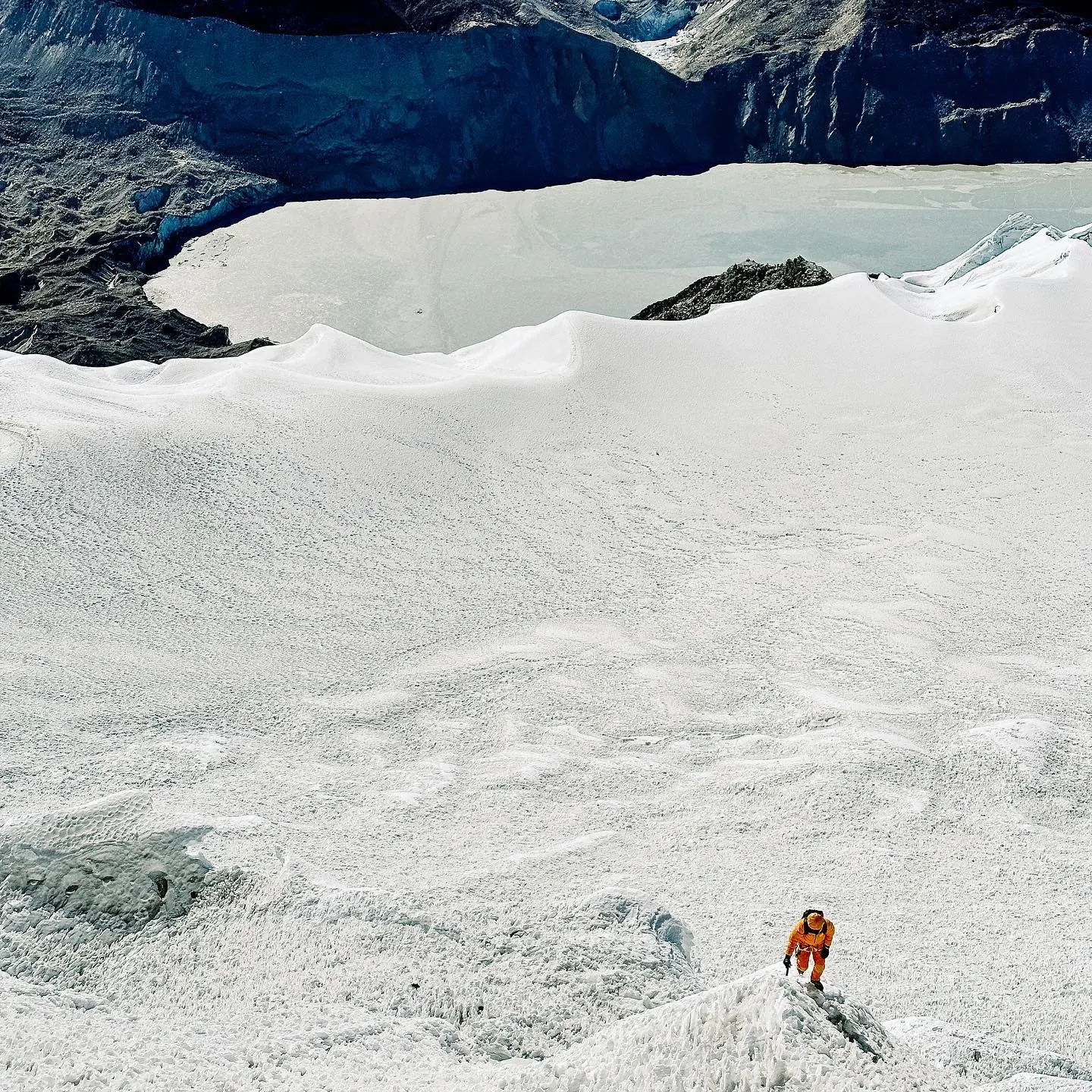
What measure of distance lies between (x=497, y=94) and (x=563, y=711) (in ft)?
112

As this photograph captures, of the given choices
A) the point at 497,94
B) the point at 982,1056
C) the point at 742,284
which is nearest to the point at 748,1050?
the point at 982,1056

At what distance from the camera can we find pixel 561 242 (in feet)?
105

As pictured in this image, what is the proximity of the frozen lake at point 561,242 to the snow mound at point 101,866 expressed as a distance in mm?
19909

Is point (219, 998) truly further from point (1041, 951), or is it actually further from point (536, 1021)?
point (1041, 951)

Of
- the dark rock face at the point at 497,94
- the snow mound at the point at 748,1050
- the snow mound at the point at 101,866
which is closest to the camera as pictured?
Answer: the snow mound at the point at 748,1050

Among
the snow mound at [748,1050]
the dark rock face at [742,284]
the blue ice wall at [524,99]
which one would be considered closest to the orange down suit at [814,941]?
the snow mound at [748,1050]

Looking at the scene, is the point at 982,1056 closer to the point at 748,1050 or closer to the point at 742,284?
the point at 748,1050

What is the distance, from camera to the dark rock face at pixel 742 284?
19.6 meters

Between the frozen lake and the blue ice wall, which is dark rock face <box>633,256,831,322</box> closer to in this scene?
the frozen lake

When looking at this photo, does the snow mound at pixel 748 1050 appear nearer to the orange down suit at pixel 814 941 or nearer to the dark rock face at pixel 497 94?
the orange down suit at pixel 814 941

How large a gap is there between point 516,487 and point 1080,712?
21.1 feet

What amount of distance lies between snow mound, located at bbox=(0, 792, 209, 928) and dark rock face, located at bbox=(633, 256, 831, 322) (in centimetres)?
1452

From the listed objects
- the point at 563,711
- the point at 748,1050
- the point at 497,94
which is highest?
the point at 497,94

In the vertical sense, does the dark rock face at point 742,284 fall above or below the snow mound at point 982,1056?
above
